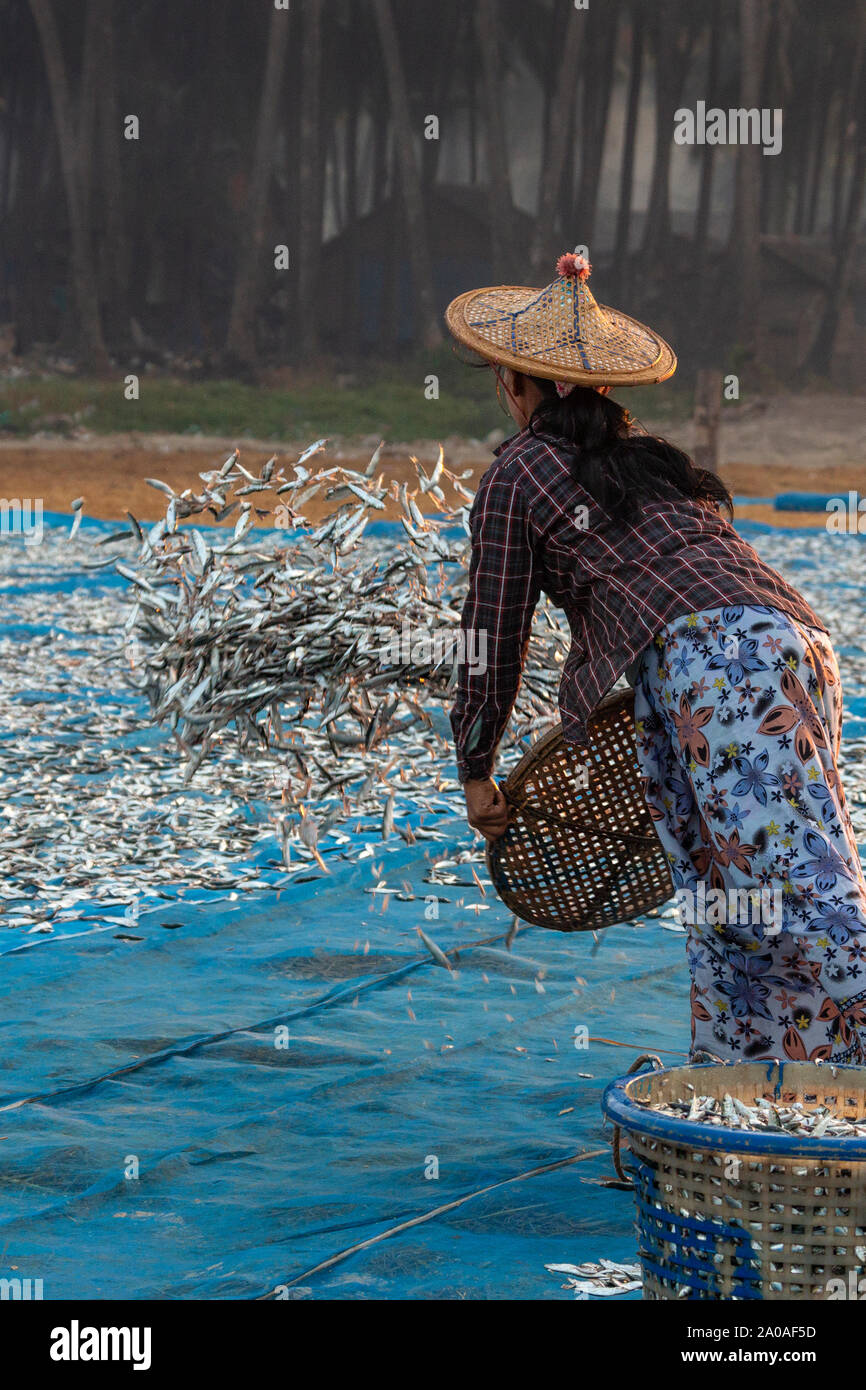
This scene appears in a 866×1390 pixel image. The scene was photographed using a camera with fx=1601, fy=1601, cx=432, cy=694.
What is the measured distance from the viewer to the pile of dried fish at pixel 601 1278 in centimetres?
200

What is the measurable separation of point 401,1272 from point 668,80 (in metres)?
17.7

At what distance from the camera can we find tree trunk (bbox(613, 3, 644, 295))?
1769cm

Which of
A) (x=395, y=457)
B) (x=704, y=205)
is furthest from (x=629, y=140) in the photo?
(x=395, y=457)

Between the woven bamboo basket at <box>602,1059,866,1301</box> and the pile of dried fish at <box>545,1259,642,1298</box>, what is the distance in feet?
0.85

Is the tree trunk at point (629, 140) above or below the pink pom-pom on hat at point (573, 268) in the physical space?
above

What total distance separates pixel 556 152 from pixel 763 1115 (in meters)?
17.1

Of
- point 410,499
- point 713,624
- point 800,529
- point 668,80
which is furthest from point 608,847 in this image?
point 668,80

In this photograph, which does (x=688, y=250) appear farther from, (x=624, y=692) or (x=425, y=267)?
(x=624, y=692)

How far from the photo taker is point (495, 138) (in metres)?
17.6

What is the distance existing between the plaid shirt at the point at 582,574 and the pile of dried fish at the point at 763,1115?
0.53m

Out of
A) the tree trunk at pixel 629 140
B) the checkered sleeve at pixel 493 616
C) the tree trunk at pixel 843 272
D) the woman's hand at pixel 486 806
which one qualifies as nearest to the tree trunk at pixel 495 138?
the tree trunk at pixel 629 140

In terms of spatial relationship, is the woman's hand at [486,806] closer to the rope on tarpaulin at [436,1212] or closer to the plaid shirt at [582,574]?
the plaid shirt at [582,574]

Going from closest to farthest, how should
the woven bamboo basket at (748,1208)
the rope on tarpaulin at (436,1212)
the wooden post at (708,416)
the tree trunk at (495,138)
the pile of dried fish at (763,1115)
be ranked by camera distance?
the woven bamboo basket at (748,1208)
the pile of dried fish at (763,1115)
the rope on tarpaulin at (436,1212)
the wooden post at (708,416)
the tree trunk at (495,138)

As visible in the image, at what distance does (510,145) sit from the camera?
17.7m
